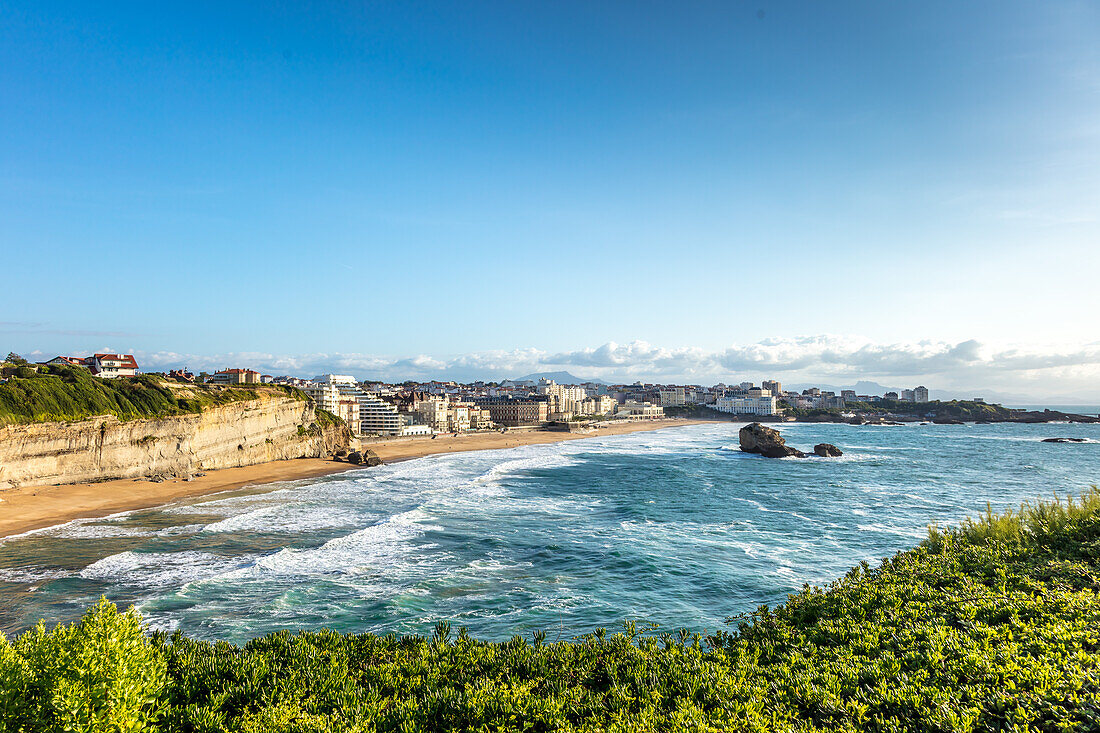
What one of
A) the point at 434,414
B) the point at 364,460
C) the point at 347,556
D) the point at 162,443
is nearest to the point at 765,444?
the point at 364,460

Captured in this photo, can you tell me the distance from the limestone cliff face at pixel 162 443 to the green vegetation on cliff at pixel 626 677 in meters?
44.7

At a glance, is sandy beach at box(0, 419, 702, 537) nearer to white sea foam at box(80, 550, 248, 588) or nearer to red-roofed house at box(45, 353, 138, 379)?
white sea foam at box(80, 550, 248, 588)

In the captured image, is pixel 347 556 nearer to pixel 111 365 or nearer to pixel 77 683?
pixel 77 683

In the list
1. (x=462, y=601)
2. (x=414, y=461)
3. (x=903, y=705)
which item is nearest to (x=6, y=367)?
(x=414, y=461)

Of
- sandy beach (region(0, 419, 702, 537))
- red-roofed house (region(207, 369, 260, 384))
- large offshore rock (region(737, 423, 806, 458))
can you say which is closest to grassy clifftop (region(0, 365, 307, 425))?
sandy beach (region(0, 419, 702, 537))

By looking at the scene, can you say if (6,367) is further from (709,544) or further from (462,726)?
(462,726)

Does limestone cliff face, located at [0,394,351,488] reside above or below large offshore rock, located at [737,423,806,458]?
above

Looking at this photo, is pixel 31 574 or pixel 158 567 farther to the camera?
pixel 158 567

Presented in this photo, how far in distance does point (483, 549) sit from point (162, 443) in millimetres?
40695

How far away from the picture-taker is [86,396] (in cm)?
4834

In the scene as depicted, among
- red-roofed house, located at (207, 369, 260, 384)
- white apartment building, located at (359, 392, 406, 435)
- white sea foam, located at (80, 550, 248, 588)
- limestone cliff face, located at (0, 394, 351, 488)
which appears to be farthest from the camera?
white apartment building, located at (359, 392, 406, 435)

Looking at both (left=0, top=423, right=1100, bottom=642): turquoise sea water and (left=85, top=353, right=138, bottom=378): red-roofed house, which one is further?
(left=85, top=353, right=138, bottom=378): red-roofed house

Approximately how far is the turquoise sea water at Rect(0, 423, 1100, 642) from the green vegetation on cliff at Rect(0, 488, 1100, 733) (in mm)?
7391

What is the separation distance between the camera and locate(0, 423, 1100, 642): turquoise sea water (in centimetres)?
1919
